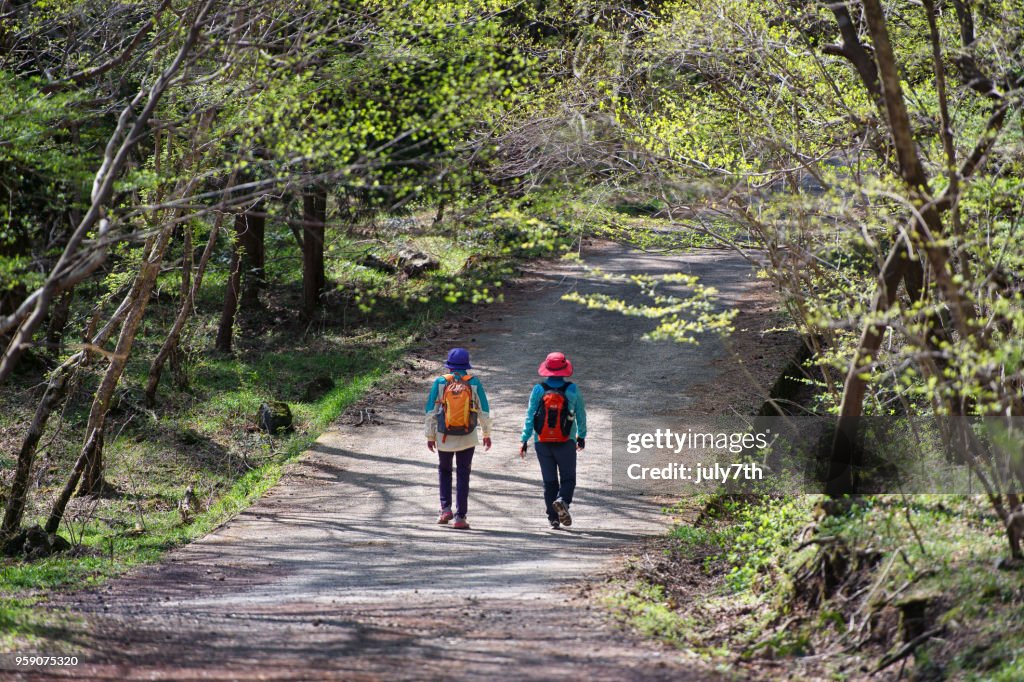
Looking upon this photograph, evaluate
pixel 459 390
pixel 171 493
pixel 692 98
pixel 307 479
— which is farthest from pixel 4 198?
pixel 692 98

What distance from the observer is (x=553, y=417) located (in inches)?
369

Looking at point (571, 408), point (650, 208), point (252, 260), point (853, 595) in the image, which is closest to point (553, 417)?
point (571, 408)

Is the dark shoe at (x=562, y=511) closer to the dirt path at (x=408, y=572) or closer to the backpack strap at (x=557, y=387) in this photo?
the dirt path at (x=408, y=572)

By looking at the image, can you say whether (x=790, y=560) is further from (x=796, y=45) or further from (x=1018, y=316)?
(x=796, y=45)

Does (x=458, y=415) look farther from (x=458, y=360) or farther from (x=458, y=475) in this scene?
(x=458, y=475)

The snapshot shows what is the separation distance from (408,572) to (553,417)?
80.1 inches

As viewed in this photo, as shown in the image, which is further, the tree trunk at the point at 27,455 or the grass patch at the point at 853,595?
the tree trunk at the point at 27,455

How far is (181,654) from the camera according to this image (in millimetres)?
5977

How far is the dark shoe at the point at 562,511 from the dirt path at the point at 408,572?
0.24m

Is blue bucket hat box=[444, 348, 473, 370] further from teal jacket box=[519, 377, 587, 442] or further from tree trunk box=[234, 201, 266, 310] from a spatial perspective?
tree trunk box=[234, 201, 266, 310]

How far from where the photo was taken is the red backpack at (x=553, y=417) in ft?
30.7

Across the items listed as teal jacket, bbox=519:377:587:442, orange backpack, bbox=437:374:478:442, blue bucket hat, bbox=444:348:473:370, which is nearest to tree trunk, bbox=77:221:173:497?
blue bucket hat, bbox=444:348:473:370

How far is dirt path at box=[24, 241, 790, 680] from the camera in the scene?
5.84 m

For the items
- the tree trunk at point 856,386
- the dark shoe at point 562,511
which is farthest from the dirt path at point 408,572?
the tree trunk at point 856,386
